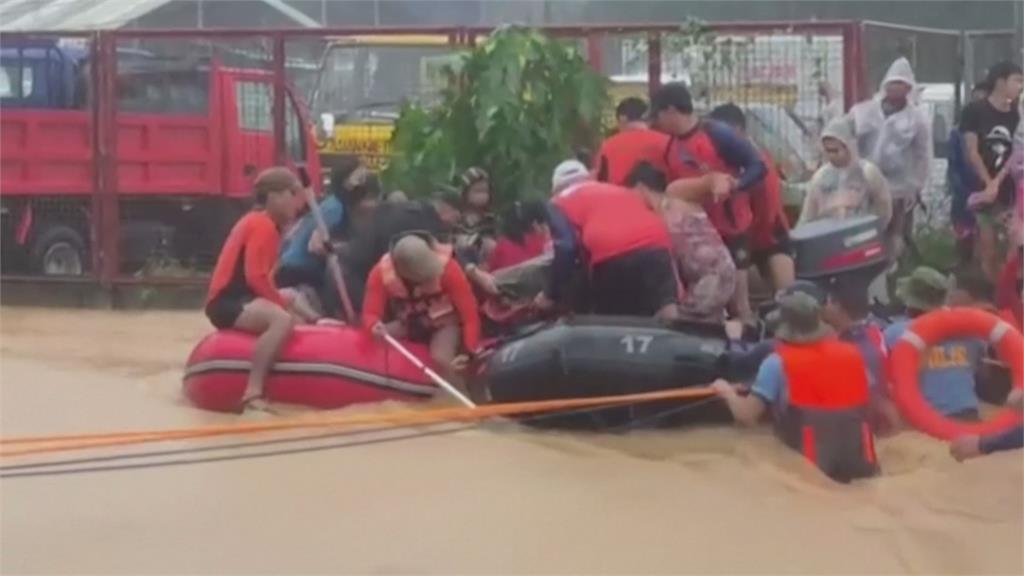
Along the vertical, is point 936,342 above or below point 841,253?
below

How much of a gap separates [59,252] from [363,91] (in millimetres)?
3746

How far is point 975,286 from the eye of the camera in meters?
10.5

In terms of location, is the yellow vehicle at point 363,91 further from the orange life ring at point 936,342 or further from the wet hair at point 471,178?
the orange life ring at point 936,342

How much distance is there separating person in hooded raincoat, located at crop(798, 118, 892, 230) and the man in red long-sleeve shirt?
316cm

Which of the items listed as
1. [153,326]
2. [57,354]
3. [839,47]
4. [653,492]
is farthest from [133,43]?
[653,492]

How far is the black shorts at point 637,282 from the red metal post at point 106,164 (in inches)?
255

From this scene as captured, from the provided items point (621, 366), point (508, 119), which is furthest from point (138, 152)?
point (621, 366)

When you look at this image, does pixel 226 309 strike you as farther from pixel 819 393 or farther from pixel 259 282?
pixel 819 393

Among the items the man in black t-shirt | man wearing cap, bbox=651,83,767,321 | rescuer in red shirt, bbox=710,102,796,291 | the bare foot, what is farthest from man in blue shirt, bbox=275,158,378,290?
the bare foot

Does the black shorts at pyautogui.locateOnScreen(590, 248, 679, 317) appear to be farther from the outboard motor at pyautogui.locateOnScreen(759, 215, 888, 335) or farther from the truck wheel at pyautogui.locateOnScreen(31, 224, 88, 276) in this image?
the truck wheel at pyautogui.locateOnScreen(31, 224, 88, 276)

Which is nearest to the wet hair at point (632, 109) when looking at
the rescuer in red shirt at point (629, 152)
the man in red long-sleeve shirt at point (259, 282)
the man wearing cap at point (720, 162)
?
the rescuer in red shirt at point (629, 152)

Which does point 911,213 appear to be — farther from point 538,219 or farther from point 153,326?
point 153,326

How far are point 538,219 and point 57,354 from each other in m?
4.06

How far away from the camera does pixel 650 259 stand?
Answer: 10.4 m
